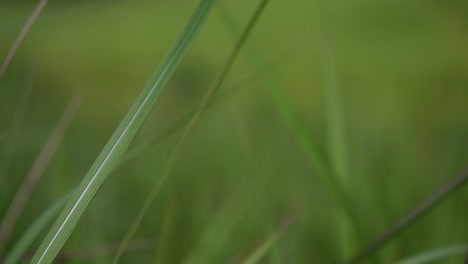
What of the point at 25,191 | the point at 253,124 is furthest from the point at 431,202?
the point at 253,124

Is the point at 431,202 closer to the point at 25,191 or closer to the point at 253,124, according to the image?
the point at 25,191

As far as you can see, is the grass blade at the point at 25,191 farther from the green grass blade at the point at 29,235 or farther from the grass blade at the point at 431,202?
the grass blade at the point at 431,202

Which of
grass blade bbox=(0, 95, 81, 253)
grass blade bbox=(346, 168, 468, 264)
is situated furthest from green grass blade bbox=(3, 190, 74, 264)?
grass blade bbox=(346, 168, 468, 264)

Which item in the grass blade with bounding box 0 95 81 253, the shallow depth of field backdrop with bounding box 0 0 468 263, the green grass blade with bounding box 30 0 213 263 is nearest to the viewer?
the green grass blade with bounding box 30 0 213 263

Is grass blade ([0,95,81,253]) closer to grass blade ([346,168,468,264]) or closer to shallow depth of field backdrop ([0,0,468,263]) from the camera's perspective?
shallow depth of field backdrop ([0,0,468,263])

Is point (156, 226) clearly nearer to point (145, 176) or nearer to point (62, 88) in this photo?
point (145, 176)
